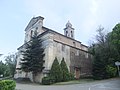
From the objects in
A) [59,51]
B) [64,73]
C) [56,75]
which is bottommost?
[56,75]

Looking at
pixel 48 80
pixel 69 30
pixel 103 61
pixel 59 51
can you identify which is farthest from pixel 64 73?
pixel 69 30

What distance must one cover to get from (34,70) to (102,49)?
A: 604 inches

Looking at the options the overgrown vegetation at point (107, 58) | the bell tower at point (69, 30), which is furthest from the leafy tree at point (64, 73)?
the bell tower at point (69, 30)

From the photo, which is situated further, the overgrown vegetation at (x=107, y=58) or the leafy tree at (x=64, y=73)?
the leafy tree at (x=64, y=73)

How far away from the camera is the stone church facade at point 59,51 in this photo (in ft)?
107

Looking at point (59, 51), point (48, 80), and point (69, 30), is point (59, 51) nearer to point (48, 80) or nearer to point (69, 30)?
point (48, 80)

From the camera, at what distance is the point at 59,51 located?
34.4 metres

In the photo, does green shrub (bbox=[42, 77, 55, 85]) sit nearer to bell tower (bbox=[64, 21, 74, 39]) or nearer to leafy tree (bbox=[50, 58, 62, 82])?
leafy tree (bbox=[50, 58, 62, 82])

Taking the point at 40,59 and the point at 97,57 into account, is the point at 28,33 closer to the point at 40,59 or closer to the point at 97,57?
the point at 40,59

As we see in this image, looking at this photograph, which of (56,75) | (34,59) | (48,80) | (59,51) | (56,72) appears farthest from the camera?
(59,51)

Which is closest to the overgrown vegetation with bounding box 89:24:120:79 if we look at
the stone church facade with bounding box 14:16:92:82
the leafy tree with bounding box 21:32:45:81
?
the stone church facade with bounding box 14:16:92:82

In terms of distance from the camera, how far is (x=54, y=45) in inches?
1323

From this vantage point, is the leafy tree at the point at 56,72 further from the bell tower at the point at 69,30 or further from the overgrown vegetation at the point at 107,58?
the bell tower at the point at 69,30

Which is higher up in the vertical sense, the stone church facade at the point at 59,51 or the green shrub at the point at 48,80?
the stone church facade at the point at 59,51
